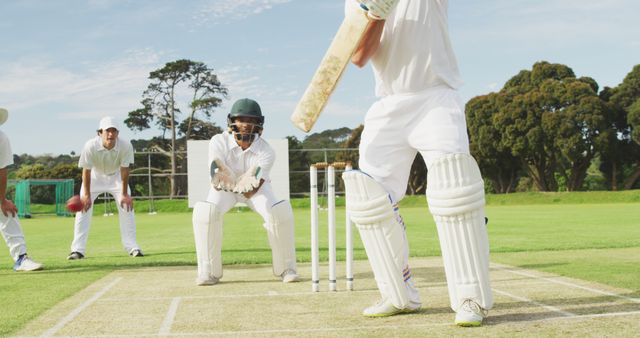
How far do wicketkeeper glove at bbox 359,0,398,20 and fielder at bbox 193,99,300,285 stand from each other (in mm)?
2508

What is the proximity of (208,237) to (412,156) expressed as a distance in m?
2.39

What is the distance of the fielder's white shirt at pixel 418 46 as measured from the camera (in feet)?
12.4

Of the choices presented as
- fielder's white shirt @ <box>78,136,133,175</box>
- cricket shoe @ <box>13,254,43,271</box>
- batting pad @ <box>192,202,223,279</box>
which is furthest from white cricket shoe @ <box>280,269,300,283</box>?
fielder's white shirt @ <box>78,136,133,175</box>

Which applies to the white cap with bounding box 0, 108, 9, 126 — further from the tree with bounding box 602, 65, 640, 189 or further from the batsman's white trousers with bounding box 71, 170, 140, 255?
the tree with bounding box 602, 65, 640, 189

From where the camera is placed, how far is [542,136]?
40656 millimetres

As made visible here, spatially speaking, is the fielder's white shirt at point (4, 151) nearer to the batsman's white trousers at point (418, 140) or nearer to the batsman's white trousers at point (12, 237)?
the batsman's white trousers at point (12, 237)

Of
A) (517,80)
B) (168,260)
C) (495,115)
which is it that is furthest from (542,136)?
(168,260)

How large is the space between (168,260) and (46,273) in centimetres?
157

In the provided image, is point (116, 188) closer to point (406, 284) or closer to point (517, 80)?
point (406, 284)

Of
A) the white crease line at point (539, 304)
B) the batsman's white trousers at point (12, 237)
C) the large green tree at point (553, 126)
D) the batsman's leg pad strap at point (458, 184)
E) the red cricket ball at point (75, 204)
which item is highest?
the large green tree at point (553, 126)

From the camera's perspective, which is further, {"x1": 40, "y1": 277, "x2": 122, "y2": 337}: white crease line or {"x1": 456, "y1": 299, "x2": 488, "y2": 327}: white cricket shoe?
{"x1": 40, "y1": 277, "x2": 122, "y2": 337}: white crease line

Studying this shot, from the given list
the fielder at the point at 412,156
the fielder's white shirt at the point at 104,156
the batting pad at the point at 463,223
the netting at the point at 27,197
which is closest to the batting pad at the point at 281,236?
the fielder at the point at 412,156

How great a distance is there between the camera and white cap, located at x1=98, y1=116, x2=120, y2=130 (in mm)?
8758

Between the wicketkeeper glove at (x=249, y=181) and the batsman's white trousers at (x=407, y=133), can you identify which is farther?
the wicketkeeper glove at (x=249, y=181)
